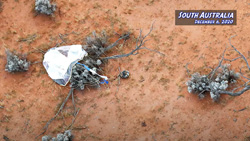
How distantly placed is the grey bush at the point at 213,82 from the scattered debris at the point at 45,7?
2803 millimetres

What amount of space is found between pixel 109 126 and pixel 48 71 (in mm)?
1434

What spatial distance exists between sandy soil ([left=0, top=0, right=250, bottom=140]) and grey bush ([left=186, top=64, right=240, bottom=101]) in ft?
0.49

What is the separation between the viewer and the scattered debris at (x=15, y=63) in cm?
407

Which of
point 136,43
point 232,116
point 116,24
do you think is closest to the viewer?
point 232,116

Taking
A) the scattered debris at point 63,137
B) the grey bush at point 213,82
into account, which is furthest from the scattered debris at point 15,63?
the grey bush at point 213,82

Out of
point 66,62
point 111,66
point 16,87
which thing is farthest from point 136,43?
point 16,87

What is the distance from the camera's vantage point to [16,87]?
13.6 feet

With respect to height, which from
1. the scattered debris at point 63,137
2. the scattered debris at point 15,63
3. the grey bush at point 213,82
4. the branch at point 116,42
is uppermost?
the branch at point 116,42

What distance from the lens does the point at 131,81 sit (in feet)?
13.5

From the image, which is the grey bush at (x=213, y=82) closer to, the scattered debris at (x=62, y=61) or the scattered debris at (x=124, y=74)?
the scattered debris at (x=124, y=74)

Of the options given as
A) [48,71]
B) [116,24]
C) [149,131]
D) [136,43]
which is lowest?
[149,131]

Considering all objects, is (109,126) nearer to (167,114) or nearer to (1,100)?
(167,114)

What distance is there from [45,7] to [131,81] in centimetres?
208

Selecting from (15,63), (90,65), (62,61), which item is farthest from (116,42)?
(15,63)
